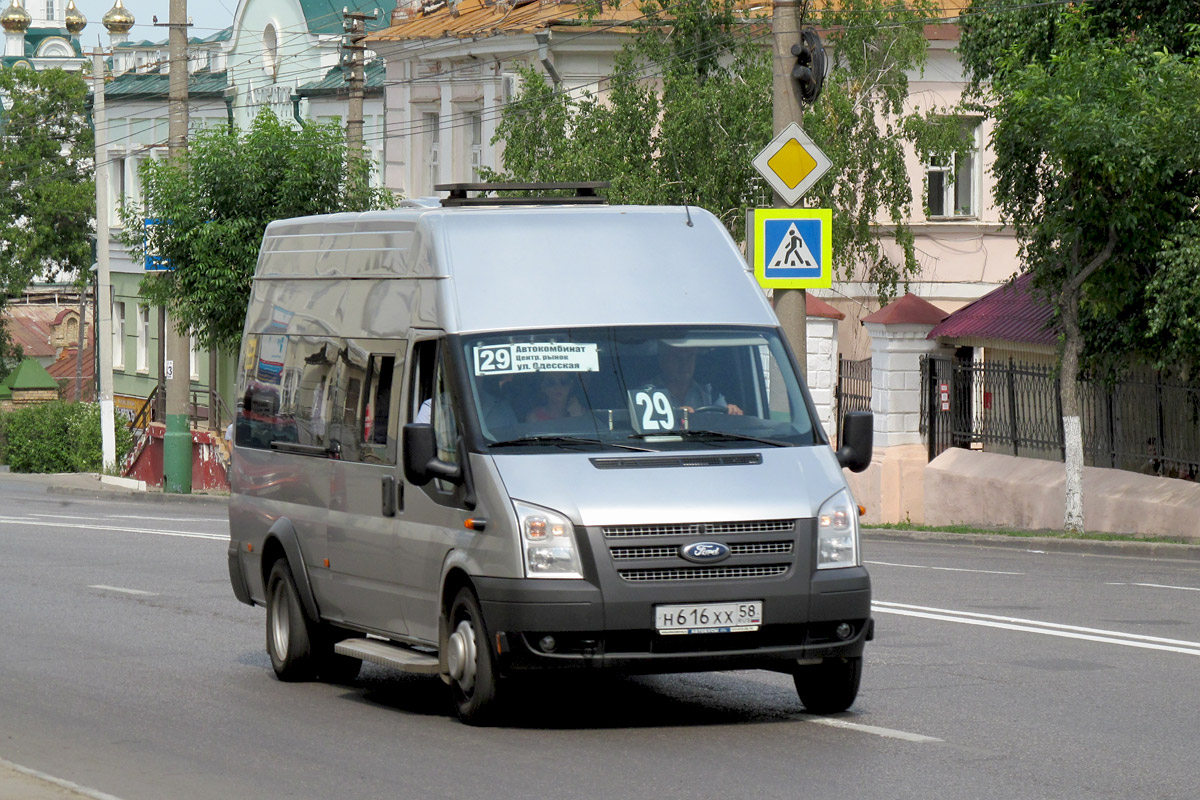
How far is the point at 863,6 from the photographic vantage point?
32.7 m

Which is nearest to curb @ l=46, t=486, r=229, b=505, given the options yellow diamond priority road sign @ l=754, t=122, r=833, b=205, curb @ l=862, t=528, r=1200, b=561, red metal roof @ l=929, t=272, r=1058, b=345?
red metal roof @ l=929, t=272, r=1058, b=345

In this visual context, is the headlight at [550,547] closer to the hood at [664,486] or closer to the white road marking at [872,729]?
the hood at [664,486]

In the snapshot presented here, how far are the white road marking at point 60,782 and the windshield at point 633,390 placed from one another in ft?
7.89

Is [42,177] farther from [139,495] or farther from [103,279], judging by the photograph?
[139,495]

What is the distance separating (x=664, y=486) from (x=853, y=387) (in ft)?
70.7

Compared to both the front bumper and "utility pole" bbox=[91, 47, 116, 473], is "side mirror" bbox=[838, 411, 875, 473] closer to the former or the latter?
the front bumper

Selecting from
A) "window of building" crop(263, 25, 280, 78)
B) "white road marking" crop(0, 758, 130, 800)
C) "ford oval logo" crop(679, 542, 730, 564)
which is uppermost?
"window of building" crop(263, 25, 280, 78)

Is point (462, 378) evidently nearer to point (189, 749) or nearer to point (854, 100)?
point (189, 749)

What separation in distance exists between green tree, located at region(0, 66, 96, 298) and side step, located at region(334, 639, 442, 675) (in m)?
60.7

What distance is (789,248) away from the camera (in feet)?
57.9

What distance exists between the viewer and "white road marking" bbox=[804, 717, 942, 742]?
8.96 m

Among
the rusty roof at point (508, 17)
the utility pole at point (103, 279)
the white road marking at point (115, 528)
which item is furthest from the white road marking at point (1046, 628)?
the utility pole at point (103, 279)

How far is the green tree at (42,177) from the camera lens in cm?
6900

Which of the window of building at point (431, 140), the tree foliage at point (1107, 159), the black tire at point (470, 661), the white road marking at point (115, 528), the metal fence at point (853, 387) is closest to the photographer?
the black tire at point (470, 661)
